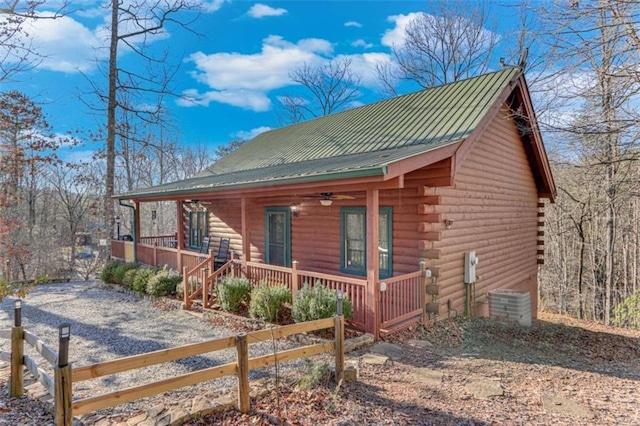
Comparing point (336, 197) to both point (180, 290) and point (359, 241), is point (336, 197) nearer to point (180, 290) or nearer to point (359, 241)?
point (359, 241)

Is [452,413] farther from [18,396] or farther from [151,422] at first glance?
[18,396]

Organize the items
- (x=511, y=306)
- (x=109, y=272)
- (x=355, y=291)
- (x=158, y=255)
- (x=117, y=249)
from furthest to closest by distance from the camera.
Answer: (x=117, y=249), (x=109, y=272), (x=158, y=255), (x=511, y=306), (x=355, y=291)

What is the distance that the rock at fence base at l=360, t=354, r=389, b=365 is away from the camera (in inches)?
195

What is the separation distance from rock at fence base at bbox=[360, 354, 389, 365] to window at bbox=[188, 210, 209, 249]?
31.4 feet

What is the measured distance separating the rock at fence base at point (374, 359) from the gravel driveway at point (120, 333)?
1.07 m

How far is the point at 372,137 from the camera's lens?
9555mm

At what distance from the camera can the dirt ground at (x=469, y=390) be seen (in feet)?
11.6

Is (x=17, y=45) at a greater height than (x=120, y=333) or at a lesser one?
greater

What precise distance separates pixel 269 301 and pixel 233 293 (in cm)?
117

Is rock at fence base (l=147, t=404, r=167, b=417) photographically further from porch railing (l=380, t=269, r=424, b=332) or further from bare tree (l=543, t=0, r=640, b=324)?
bare tree (l=543, t=0, r=640, b=324)

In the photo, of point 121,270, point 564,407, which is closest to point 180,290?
point 121,270

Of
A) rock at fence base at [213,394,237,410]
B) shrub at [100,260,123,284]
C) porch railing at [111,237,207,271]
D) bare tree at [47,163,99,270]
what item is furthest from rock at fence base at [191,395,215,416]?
bare tree at [47,163,99,270]

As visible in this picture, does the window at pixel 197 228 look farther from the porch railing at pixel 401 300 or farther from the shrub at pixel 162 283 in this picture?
the porch railing at pixel 401 300

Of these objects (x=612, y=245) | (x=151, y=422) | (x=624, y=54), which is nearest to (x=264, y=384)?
(x=151, y=422)
